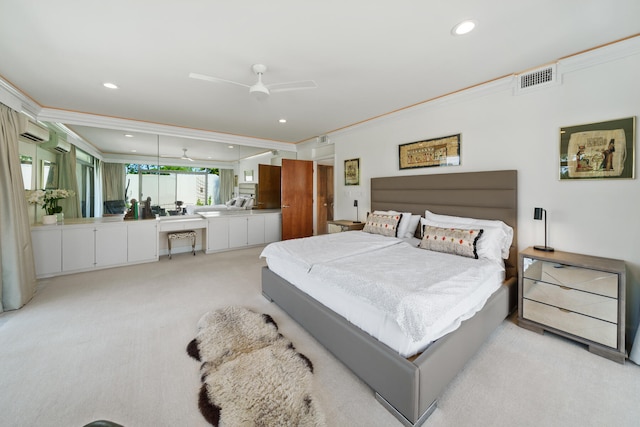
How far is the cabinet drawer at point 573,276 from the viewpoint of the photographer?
6.61 feet

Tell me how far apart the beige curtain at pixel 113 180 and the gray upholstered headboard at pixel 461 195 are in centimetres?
481

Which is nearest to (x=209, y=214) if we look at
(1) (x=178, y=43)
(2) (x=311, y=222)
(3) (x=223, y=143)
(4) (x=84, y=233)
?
(3) (x=223, y=143)

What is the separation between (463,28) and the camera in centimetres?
205

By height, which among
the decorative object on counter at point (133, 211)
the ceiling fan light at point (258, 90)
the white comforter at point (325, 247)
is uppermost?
the ceiling fan light at point (258, 90)

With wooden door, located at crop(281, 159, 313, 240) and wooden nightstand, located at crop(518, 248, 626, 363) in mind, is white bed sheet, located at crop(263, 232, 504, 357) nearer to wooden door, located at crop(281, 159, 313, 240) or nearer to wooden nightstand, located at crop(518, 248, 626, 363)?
wooden nightstand, located at crop(518, 248, 626, 363)

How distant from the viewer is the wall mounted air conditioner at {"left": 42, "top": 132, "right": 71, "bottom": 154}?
389 cm

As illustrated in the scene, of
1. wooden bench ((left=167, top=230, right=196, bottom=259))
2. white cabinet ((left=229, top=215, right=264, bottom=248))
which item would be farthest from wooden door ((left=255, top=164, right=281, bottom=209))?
wooden bench ((left=167, top=230, right=196, bottom=259))

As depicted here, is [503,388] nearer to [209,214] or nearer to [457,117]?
[457,117]

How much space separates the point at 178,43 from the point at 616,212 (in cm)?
432

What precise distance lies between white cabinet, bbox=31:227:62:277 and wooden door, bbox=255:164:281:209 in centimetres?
343

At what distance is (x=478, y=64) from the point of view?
103 inches

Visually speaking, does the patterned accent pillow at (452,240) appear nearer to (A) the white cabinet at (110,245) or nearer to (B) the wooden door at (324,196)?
(B) the wooden door at (324,196)

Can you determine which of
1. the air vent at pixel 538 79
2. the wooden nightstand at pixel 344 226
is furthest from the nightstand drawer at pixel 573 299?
the wooden nightstand at pixel 344 226

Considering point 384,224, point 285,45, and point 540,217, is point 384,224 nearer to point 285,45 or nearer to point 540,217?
point 540,217
